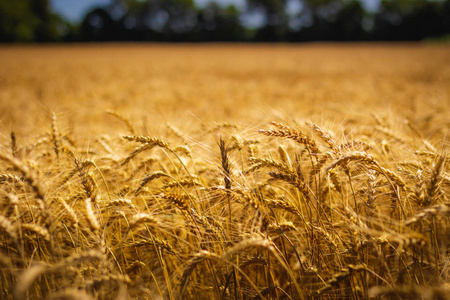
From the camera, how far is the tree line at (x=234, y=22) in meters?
48.4

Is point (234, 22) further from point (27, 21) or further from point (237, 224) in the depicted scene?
point (237, 224)

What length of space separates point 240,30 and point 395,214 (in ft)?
202

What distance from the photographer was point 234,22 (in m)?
56.7

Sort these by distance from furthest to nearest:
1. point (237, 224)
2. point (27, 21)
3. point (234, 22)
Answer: point (234, 22) → point (27, 21) → point (237, 224)

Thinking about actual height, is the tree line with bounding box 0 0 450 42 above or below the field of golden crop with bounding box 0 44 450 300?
above

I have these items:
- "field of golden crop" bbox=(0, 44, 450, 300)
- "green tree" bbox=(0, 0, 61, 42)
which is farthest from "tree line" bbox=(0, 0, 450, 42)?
"field of golden crop" bbox=(0, 44, 450, 300)

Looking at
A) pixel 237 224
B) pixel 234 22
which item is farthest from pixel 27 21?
pixel 237 224

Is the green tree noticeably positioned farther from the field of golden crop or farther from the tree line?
the field of golden crop

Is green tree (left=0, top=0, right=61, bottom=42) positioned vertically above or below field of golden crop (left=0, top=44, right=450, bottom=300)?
above

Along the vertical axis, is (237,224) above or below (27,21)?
below

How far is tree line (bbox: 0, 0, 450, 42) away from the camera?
48406 mm

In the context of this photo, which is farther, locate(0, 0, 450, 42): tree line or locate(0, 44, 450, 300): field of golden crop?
locate(0, 0, 450, 42): tree line

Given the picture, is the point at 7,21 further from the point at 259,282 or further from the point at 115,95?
the point at 259,282

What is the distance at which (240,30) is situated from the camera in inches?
2227
